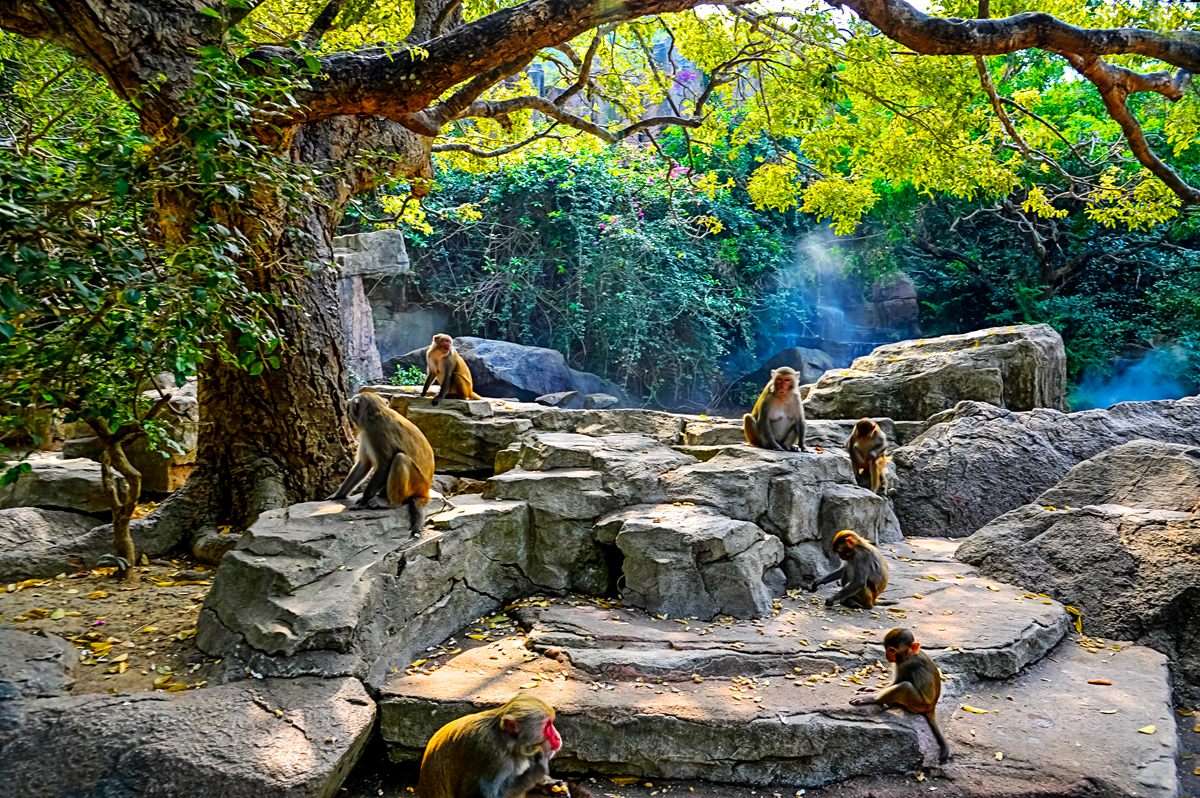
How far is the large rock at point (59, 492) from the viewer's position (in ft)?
23.9

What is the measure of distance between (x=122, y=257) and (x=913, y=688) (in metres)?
4.72

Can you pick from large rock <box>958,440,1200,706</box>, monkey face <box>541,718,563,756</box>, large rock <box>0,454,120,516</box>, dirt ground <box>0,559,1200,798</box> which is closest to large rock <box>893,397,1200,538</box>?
large rock <box>958,440,1200,706</box>

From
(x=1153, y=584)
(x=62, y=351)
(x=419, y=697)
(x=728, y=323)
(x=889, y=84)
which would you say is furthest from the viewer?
(x=728, y=323)

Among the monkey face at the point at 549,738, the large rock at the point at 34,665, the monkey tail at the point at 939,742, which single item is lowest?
the monkey tail at the point at 939,742

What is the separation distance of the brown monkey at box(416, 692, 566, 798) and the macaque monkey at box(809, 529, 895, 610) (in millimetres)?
3560

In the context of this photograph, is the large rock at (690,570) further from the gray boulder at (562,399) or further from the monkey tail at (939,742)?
the gray boulder at (562,399)

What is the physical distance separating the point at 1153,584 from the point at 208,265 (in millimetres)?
7234

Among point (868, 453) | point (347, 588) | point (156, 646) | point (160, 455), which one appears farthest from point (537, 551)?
point (160, 455)

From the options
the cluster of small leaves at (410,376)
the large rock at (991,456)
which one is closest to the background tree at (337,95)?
the large rock at (991,456)

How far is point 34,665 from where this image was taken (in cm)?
444

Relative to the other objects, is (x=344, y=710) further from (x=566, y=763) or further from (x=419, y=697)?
(x=566, y=763)

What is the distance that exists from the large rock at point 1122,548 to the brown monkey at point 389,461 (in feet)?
17.5

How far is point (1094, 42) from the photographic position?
5.95m

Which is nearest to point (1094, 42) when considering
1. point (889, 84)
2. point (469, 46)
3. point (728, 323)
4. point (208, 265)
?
point (889, 84)
